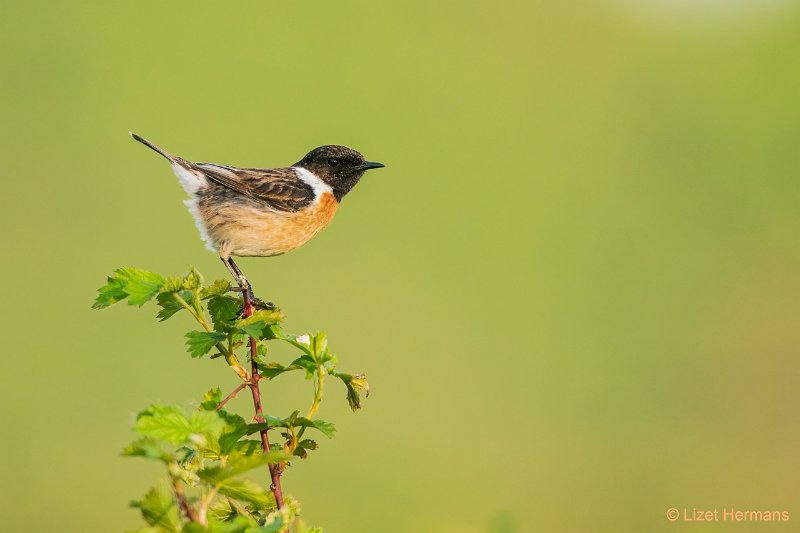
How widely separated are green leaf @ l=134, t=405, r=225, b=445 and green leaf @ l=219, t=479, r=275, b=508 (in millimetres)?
129

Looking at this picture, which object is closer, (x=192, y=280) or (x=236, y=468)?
(x=236, y=468)

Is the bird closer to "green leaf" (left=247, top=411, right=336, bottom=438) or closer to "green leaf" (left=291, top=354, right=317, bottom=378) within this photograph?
"green leaf" (left=291, top=354, right=317, bottom=378)

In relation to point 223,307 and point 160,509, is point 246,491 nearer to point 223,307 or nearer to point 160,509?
point 160,509

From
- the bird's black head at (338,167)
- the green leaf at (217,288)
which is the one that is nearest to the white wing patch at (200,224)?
the bird's black head at (338,167)

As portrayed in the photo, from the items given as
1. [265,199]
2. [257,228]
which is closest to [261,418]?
[257,228]

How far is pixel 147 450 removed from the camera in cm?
173

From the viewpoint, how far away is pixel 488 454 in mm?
18391

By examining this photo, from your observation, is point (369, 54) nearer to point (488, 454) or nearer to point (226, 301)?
point (488, 454)

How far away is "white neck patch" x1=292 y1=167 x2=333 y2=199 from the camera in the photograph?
6353mm

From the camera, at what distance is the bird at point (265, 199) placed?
5.79 meters

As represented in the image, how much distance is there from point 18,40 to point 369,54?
35.5 ft

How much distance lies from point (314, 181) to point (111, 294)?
13.3 feet

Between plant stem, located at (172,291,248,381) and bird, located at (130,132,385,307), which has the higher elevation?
bird, located at (130,132,385,307)

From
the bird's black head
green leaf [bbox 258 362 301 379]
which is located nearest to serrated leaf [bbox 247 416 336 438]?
green leaf [bbox 258 362 301 379]
